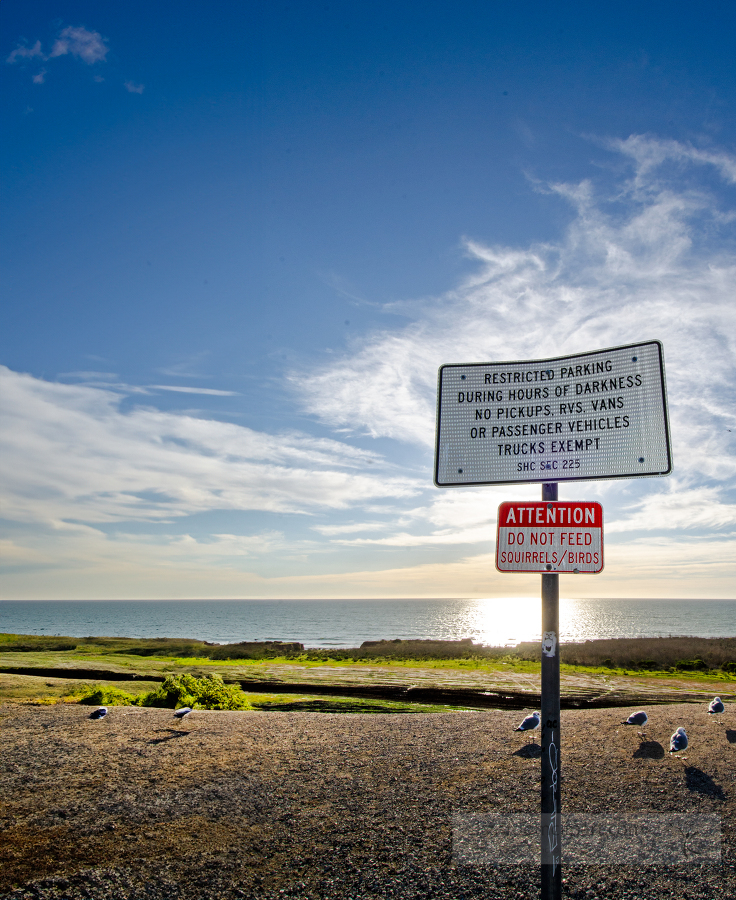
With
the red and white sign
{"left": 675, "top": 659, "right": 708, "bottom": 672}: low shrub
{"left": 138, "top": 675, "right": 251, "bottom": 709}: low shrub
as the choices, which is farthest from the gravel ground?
{"left": 675, "top": 659, "right": 708, "bottom": 672}: low shrub

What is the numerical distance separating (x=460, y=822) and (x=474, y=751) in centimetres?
253

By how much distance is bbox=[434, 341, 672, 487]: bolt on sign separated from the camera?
3287mm

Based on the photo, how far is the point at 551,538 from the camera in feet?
10.9

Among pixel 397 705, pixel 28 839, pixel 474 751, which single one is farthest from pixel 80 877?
pixel 397 705

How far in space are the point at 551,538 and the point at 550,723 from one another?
1.10 metres

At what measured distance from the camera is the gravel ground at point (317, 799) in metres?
5.25

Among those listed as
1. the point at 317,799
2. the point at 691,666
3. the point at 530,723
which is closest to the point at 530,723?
the point at 530,723

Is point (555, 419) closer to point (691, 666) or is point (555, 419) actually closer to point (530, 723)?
point (530, 723)

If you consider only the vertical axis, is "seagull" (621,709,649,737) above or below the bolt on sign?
below

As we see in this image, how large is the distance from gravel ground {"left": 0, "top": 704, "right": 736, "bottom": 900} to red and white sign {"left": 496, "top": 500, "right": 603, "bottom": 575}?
3833mm

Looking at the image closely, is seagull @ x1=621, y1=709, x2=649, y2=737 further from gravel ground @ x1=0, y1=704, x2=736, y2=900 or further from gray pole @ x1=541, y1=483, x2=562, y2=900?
gray pole @ x1=541, y1=483, x2=562, y2=900

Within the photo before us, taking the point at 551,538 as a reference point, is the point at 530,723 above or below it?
below

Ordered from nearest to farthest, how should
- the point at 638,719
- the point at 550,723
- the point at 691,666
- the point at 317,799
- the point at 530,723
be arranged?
the point at 550,723
the point at 317,799
the point at 530,723
the point at 638,719
the point at 691,666

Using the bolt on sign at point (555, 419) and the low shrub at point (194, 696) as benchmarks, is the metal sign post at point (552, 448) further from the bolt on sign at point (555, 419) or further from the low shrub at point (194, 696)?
the low shrub at point (194, 696)
